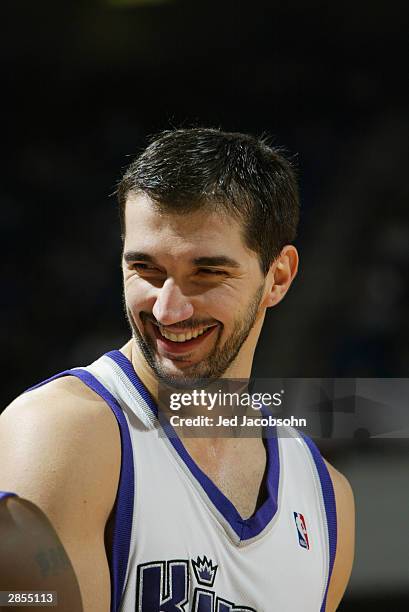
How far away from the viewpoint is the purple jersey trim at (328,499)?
1194mm

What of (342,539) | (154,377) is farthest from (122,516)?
(342,539)

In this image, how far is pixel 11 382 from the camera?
1.60 m

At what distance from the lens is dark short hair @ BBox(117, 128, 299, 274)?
105 centimetres

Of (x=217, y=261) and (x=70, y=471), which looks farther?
(x=217, y=261)

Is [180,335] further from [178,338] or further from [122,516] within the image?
[122,516]

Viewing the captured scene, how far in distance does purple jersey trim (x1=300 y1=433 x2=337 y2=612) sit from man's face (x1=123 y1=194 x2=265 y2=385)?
0.90 feet

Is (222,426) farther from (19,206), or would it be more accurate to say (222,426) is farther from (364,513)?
(19,206)

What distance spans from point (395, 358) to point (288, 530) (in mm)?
577

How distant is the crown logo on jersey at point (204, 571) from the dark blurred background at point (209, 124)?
1.65ft

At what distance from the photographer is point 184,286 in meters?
1.03

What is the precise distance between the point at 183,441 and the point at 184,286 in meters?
0.22

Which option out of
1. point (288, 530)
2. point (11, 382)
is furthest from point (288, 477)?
point (11, 382)

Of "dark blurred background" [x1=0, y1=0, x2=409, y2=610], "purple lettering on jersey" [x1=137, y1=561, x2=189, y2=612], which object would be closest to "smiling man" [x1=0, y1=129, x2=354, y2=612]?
"purple lettering on jersey" [x1=137, y1=561, x2=189, y2=612]

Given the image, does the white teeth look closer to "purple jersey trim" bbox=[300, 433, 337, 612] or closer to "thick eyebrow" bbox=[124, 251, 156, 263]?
"thick eyebrow" bbox=[124, 251, 156, 263]
